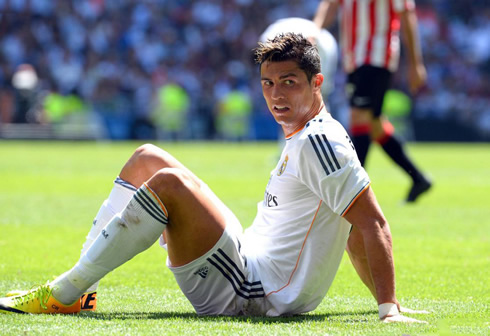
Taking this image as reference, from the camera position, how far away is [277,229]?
12.4 ft

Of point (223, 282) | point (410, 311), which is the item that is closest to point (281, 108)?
point (223, 282)

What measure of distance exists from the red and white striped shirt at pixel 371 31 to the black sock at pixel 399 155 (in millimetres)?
787

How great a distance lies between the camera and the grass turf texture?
11.5 feet

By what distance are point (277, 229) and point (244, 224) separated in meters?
3.78

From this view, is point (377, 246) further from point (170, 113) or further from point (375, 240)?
point (170, 113)

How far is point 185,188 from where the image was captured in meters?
3.60

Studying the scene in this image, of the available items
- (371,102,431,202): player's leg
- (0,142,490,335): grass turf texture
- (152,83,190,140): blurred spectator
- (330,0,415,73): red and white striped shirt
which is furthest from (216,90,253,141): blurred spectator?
(371,102,431,202): player's leg

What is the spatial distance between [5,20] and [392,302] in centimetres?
2775

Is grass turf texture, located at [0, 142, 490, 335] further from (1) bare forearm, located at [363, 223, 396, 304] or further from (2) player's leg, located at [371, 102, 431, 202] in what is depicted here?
(2) player's leg, located at [371, 102, 431, 202]

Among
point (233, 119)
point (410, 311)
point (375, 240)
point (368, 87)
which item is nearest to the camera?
point (375, 240)

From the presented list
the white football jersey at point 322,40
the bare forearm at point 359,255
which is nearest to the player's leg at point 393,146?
the white football jersey at point 322,40

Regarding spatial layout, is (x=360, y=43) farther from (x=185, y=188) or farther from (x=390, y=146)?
(x=185, y=188)

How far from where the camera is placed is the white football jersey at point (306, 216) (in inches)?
136

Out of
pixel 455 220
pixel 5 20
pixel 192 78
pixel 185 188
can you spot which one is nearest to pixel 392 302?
pixel 185 188
